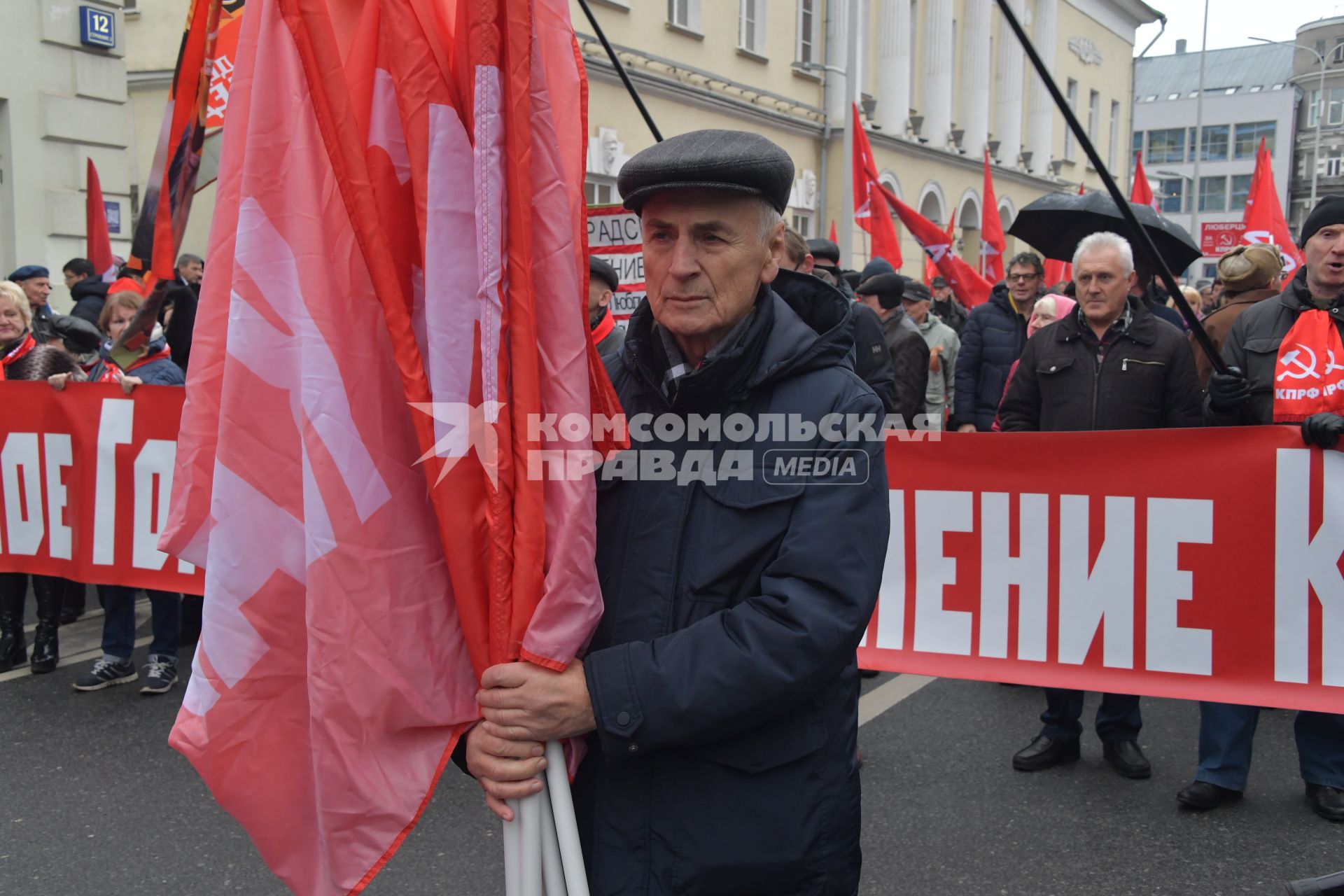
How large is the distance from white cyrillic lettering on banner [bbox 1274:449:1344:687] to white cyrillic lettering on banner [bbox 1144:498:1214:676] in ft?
0.74

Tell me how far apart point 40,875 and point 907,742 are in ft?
10.9

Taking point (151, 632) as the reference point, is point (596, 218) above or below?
above

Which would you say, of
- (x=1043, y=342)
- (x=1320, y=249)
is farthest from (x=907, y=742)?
(x=1320, y=249)

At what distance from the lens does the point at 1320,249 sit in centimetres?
430

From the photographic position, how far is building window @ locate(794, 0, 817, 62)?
2395 centimetres

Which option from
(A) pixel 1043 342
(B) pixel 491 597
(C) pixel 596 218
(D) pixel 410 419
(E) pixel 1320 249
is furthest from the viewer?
(C) pixel 596 218

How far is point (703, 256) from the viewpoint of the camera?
5.89ft

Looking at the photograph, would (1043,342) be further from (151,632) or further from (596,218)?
(151,632)

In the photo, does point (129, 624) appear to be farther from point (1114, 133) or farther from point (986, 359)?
point (1114, 133)

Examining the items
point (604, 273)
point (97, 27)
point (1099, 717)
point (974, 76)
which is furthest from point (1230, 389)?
point (974, 76)

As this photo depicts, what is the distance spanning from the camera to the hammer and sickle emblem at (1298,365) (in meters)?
4.09

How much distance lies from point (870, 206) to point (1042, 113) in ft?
89.0

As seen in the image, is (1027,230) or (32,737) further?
(1027,230)

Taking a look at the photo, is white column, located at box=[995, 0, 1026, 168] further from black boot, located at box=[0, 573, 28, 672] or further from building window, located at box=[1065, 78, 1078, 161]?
black boot, located at box=[0, 573, 28, 672]
